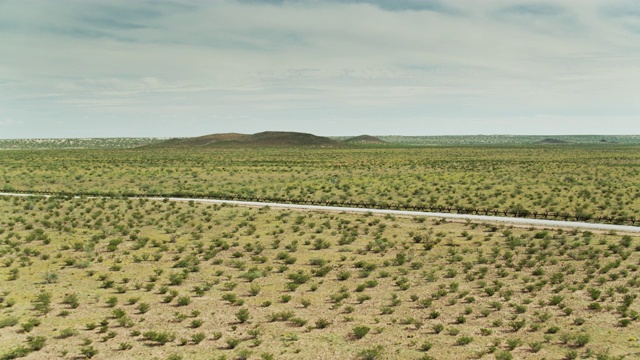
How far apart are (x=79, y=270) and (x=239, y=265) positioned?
8428 millimetres

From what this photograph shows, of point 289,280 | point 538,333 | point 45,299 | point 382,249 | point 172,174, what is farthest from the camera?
point 172,174

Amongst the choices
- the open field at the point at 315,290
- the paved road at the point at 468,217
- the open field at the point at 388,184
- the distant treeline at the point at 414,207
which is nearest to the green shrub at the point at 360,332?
A: the open field at the point at 315,290

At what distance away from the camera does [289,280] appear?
28234 millimetres

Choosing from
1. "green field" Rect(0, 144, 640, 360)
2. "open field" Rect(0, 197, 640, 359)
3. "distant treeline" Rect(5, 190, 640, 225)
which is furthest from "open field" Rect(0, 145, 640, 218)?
"open field" Rect(0, 197, 640, 359)

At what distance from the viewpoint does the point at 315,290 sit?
86.4 ft

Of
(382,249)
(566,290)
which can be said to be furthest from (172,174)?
(566,290)

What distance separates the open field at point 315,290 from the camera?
1939 centimetres

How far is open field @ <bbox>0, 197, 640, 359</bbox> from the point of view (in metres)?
19.4

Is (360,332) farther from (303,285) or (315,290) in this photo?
(303,285)

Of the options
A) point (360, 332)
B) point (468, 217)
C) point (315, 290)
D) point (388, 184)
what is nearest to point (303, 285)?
point (315, 290)

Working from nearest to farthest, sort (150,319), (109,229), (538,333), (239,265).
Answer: (538,333), (150,319), (239,265), (109,229)

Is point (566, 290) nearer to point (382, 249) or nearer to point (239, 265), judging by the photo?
point (382, 249)

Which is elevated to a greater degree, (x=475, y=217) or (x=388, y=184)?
(x=388, y=184)

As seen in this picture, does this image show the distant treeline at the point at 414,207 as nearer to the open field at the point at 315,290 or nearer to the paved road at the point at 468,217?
the paved road at the point at 468,217
